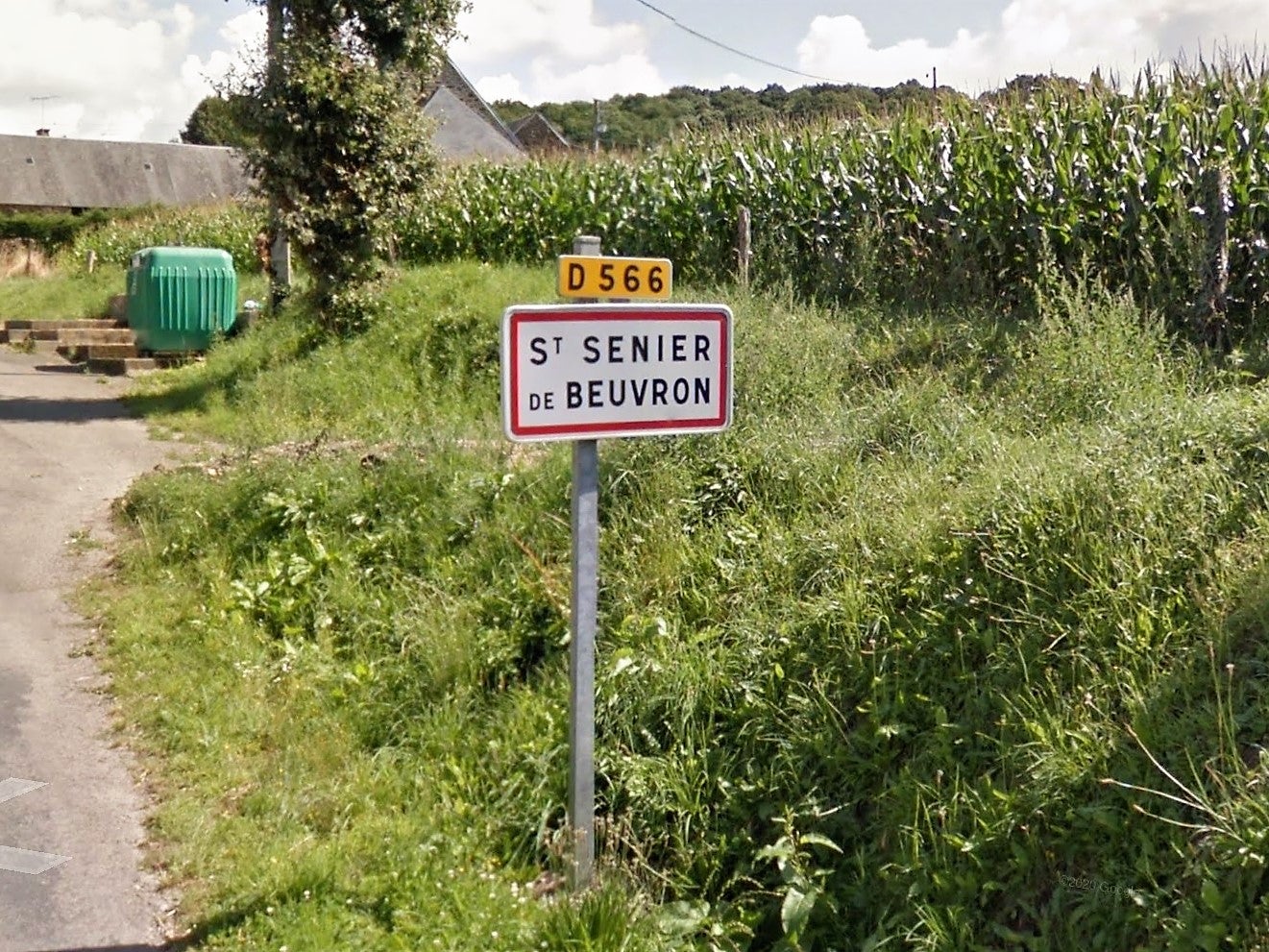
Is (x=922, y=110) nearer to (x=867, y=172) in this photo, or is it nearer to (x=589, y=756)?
(x=867, y=172)

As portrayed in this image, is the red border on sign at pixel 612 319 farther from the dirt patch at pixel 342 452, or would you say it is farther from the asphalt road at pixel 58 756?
the dirt patch at pixel 342 452

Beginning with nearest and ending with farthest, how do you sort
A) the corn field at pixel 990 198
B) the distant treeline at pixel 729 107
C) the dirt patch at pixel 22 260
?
the corn field at pixel 990 198 < the distant treeline at pixel 729 107 < the dirt patch at pixel 22 260

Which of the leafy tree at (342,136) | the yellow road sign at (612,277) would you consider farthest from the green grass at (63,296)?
the yellow road sign at (612,277)

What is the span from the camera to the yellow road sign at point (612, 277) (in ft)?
12.5

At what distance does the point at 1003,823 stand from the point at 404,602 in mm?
3818

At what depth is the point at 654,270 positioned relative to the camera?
404 cm

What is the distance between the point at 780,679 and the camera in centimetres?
475

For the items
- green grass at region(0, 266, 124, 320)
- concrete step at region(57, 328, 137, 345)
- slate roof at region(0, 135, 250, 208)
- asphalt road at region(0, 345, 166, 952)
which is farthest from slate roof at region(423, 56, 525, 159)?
asphalt road at region(0, 345, 166, 952)

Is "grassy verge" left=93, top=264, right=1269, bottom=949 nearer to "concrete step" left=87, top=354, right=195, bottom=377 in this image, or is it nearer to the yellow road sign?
the yellow road sign

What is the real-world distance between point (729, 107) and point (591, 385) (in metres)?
37.8

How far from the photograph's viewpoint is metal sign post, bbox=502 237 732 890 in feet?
12.3

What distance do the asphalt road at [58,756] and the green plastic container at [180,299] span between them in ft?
22.5

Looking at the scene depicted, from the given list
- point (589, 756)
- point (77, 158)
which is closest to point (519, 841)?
point (589, 756)

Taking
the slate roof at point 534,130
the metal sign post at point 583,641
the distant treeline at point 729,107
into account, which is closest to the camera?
the metal sign post at point 583,641
